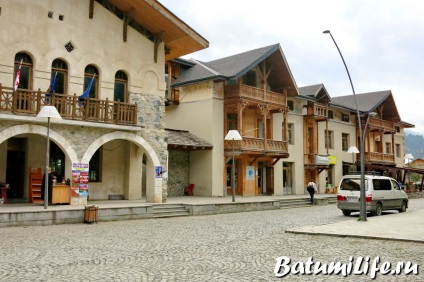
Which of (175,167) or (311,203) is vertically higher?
(175,167)

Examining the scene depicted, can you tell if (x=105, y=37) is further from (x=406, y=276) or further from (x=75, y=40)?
(x=406, y=276)

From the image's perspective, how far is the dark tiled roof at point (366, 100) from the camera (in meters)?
39.2

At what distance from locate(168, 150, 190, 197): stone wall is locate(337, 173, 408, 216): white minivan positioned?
11.4 metres

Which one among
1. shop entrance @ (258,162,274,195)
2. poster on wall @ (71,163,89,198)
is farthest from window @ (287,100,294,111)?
poster on wall @ (71,163,89,198)

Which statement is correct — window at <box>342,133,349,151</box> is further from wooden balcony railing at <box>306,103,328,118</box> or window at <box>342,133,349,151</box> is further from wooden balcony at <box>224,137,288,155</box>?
wooden balcony at <box>224,137,288,155</box>

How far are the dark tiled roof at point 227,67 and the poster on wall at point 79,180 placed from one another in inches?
452

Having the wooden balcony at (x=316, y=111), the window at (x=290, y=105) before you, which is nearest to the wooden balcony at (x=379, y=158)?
the wooden balcony at (x=316, y=111)

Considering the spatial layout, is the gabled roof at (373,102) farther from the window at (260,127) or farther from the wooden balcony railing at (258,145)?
the wooden balcony railing at (258,145)

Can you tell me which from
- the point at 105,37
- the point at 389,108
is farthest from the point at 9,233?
the point at 389,108

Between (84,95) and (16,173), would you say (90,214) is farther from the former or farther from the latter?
(16,173)

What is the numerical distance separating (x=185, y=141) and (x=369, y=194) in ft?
37.7

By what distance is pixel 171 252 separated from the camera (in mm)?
9641

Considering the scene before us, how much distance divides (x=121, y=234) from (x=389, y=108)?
37.2 m

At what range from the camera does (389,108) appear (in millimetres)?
43219
